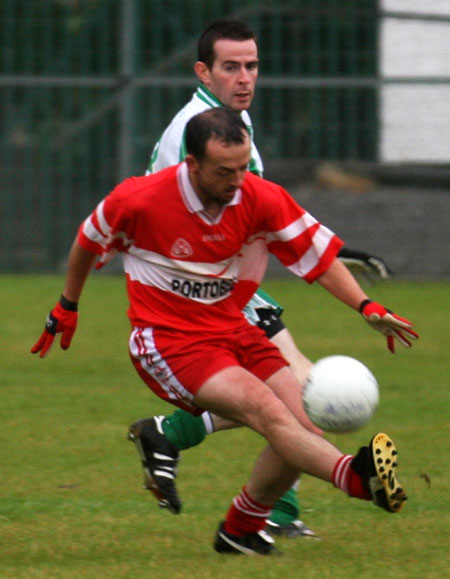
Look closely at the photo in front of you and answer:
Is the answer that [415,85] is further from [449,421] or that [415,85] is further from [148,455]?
[148,455]

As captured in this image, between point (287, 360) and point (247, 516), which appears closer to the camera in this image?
point (247, 516)

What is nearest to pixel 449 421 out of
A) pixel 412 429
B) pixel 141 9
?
pixel 412 429

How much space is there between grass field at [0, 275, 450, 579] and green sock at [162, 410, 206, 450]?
0.31 metres

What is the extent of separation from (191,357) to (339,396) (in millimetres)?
521

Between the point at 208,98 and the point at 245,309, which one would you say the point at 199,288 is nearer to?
the point at 245,309

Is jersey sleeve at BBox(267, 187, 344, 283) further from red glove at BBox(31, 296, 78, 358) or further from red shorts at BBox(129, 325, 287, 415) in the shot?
red glove at BBox(31, 296, 78, 358)

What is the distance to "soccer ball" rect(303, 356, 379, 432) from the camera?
448 centimetres

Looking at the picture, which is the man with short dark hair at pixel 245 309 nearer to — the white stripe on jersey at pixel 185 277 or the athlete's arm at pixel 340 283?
the athlete's arm at pixel 340 283

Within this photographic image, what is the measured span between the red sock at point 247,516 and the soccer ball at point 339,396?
426 mm

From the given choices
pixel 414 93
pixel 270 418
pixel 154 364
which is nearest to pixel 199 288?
pixel 154 364

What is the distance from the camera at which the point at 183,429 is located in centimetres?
529

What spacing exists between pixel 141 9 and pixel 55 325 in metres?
9.83

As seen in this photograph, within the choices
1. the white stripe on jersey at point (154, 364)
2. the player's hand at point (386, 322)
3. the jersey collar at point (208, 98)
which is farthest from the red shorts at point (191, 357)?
the jersey collar at point (208, 98)

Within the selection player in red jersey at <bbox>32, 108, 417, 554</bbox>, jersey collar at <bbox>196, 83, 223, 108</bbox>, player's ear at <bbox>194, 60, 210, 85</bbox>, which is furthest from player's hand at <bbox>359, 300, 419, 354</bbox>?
player's ear at <bbox>194, 60, 210, 85</bbox>
